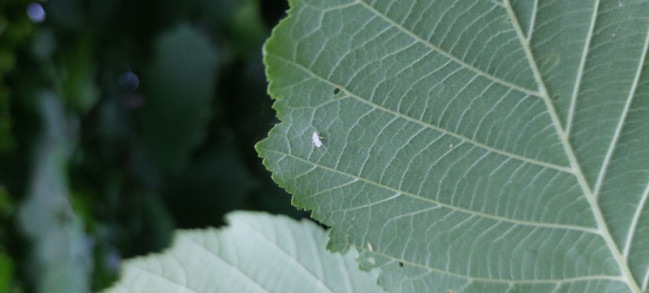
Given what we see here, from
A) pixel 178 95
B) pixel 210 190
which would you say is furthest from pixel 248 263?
pixel 178 95

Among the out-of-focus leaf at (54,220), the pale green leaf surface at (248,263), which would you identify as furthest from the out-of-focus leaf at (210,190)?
the pale green leaf surface at (248,263)

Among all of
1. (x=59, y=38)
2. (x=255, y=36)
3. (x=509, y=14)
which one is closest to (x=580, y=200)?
(x=509, y=14)

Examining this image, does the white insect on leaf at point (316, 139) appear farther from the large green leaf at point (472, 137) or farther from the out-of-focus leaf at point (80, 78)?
the out-of-focus leaf at point (80, 78)

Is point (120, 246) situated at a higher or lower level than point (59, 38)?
lower

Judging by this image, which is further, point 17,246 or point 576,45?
point 17,246

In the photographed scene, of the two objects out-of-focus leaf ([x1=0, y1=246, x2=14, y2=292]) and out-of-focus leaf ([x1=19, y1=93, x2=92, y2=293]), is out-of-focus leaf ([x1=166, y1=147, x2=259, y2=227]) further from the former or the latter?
out-of-focus leaf ([x1=0, y1=246, x2=14, y2=292])

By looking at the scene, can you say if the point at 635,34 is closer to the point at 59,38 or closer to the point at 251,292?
the point at 251,292

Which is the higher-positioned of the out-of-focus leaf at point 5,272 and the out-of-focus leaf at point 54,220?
the out-of-focus leaf at point 54,220
